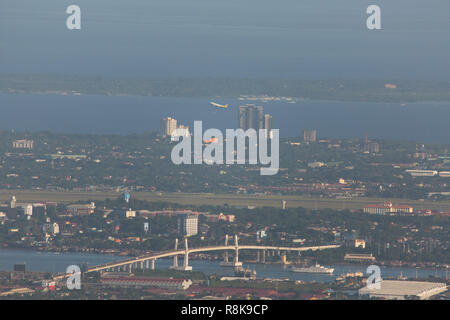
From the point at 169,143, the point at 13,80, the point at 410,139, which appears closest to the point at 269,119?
the point at 169,143

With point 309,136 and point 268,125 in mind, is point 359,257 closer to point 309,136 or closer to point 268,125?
point 268,125

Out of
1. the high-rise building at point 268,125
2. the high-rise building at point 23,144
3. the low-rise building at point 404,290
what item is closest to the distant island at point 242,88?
the high-rise building at point 268,125

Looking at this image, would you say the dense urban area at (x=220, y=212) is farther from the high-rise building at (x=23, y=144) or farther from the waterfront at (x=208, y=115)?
the waterfront at (x=208, y=115)

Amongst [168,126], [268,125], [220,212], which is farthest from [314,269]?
[168,126]

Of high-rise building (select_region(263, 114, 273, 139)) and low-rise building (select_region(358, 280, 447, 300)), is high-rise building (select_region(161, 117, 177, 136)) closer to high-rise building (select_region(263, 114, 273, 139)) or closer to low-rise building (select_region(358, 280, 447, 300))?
high-rise building (select_region(263, 114, 273, 139))

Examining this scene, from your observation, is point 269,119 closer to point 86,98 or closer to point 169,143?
point 169,143
